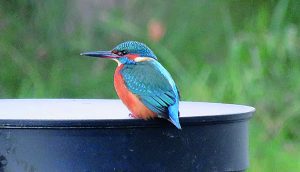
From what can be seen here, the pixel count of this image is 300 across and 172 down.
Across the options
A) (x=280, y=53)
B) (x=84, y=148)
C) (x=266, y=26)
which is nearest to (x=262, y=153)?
(x=280, y=53)

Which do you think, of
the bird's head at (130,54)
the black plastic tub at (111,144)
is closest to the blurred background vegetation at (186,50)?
the bird's head at (130,54)

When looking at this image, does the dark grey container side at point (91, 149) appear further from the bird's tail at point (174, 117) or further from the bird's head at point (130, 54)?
the bird's head at point (130, 54)

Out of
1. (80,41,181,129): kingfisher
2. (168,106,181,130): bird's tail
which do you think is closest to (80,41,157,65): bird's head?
(80,41,181,129): kingfisher

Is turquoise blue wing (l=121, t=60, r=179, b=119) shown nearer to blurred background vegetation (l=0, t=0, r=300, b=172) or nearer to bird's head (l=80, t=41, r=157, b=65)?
bird's head (l=80, t=41, r=157, b=65)

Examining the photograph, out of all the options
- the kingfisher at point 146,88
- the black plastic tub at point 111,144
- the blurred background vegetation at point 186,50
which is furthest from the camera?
the blurred background vegetation at point 186,50

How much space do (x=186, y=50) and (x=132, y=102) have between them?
269 cm

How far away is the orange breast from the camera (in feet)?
6.57

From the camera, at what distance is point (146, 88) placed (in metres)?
2.06

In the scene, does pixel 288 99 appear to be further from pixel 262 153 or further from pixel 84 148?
pixel 84 148

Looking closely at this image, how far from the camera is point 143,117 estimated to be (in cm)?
200

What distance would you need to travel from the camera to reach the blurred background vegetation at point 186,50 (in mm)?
4012

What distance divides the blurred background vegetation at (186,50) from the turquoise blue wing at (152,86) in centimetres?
160

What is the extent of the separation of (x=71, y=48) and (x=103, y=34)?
19cm

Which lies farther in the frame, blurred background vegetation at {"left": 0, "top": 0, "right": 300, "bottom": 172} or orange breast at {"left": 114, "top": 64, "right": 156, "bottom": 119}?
blurred background vegetation at {"left": 0, "top": 0, "right": 300, "bottom": 172}
